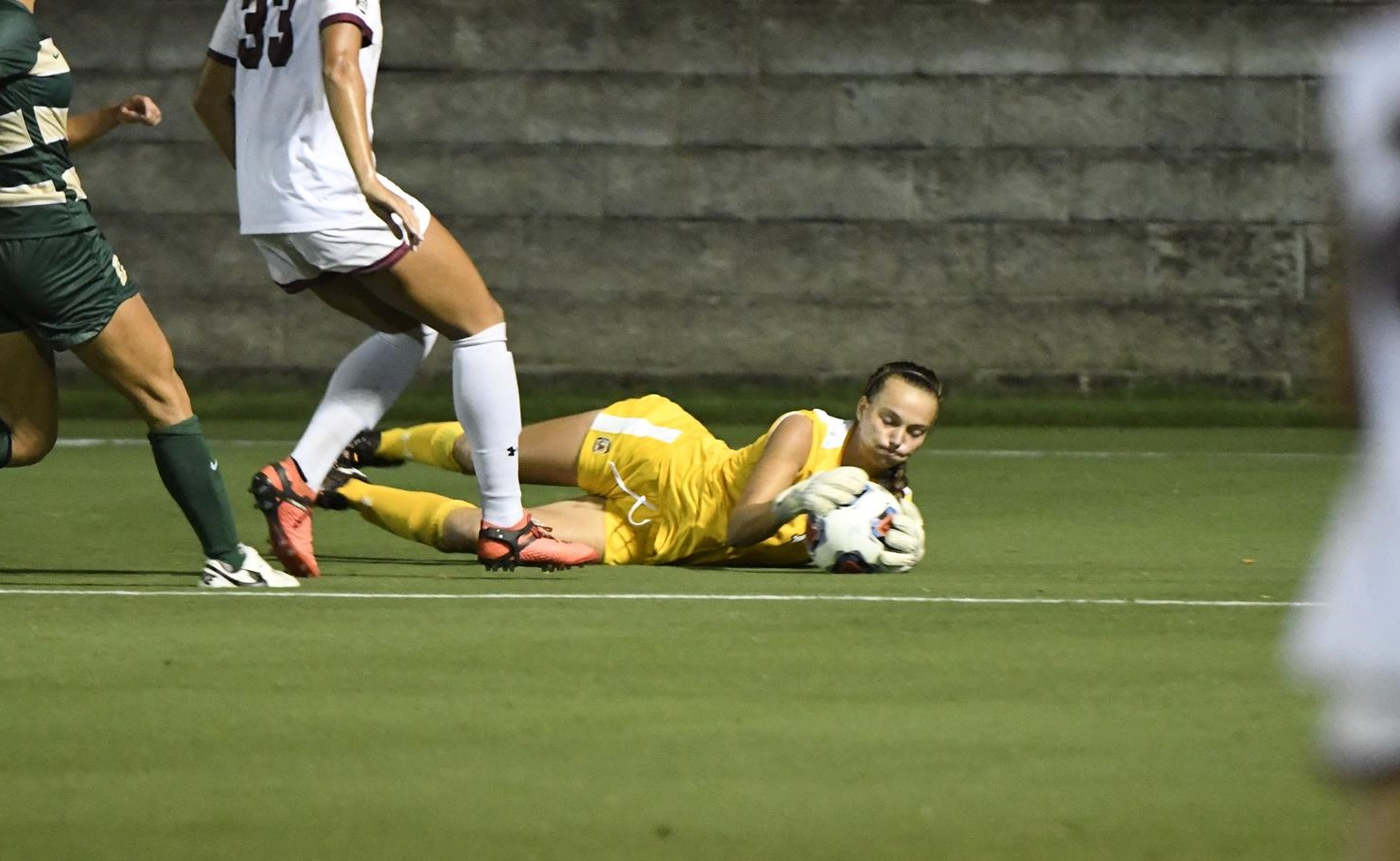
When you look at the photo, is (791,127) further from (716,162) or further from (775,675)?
(775,675)

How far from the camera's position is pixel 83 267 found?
4.88m

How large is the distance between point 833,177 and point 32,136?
6392mm

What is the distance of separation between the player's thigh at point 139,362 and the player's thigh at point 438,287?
0.51m

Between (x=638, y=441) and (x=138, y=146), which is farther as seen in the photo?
(x=138, y=146)

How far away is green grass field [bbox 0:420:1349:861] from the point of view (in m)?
2.90

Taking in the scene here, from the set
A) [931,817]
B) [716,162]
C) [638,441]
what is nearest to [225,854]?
[931,817]

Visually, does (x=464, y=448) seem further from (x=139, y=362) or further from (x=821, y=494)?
(x=139, y=362)

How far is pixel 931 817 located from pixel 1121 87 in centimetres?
828

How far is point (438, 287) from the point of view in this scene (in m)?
Answer: 5.25

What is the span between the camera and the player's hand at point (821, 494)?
17.9 ft

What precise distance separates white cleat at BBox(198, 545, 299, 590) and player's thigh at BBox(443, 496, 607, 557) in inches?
29.3

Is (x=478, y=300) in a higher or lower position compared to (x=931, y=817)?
higher

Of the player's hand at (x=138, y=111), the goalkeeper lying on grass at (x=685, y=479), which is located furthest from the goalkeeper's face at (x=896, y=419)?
the player's hand at (x=138, y=111)

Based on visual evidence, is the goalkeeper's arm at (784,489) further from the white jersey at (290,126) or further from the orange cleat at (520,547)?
the white jersey at (290,126)
